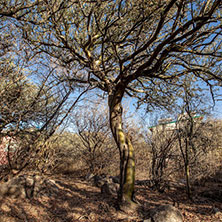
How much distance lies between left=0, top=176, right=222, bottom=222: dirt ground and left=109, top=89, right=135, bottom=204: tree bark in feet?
1.29

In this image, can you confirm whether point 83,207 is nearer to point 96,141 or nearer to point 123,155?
point 123,155

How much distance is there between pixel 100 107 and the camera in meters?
8.96

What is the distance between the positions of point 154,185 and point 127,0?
5.84 m

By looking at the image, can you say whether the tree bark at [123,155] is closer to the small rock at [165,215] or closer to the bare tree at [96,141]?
the small rock at [165,215]

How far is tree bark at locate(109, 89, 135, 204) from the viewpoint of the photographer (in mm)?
3826

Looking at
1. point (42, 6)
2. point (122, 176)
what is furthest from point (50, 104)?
point (122, 176)

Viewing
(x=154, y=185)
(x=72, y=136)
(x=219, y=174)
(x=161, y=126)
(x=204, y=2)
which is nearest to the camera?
(x=204, y=2)

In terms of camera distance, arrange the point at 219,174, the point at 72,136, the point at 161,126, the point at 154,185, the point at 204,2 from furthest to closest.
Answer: the point at 72,136 < the point at 219,174 < the point at 161,126 < the point at 154,185 < the point at 204,2

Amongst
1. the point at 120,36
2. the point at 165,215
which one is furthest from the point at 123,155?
the point at 120,36

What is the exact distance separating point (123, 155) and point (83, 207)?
160cm

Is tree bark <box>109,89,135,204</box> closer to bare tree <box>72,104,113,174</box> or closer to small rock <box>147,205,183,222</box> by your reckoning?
small rock <box>147,205,183,222</box>

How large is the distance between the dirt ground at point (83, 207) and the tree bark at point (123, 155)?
395 millimetres

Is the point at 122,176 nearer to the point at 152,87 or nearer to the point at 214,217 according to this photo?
the point at 214,217

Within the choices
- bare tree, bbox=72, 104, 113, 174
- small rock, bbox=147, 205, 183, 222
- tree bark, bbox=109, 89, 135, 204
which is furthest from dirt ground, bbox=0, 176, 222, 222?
bare tree, bbox=72, 104, 113, 174
